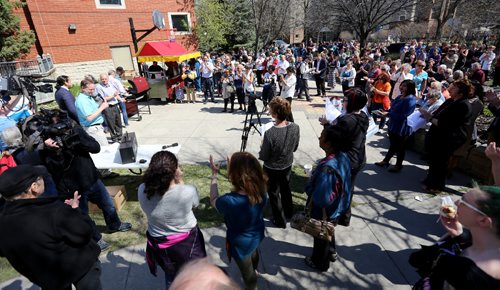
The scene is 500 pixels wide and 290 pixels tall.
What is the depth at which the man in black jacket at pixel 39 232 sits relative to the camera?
188 centimetres

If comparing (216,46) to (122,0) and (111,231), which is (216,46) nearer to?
(122,0)

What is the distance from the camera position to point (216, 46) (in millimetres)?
26469

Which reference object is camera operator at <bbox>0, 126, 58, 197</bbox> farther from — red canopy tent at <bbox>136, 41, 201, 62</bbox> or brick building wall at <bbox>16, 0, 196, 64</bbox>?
brick building wall at <bbox>16, 0, 196, 64</bbox>

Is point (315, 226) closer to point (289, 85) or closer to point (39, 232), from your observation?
point (39, 232)

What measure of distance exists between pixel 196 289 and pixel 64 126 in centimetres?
277

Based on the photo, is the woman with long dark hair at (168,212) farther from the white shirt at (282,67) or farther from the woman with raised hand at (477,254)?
the white shirt at (282,67)

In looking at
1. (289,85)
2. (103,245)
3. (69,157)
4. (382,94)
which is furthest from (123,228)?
(382,94)

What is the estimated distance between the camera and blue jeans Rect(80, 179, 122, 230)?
336cm

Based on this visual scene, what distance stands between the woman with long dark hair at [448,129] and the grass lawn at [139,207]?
7.04 feet

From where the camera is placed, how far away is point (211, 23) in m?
24.4

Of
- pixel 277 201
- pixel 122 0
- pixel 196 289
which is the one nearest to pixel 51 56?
pixel 122 0

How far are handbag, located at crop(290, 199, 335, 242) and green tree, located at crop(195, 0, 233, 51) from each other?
75.9ft

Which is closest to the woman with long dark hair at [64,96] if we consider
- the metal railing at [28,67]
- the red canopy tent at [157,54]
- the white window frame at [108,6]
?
the red canopy tent at [157,54]

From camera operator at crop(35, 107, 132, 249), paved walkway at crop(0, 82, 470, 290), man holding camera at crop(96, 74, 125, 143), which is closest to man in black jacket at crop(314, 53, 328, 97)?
paved walkway at crop(0, 82, 470, 290)
